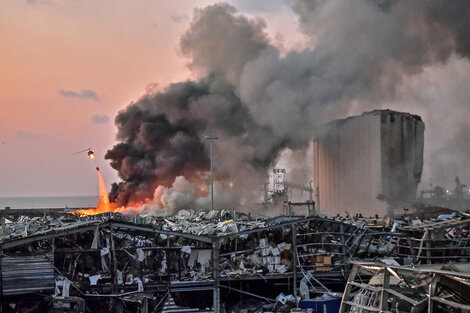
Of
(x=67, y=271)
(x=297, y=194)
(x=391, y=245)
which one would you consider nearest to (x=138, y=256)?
(x=67, y=271)

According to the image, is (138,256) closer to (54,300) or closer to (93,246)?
(93,246)

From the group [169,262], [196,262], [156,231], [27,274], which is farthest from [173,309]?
[27,274]

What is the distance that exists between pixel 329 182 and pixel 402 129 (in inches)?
361

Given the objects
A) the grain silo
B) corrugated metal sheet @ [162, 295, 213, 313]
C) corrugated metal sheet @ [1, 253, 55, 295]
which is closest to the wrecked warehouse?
corrugated metal sheet @ [1, 253, 55, 295]

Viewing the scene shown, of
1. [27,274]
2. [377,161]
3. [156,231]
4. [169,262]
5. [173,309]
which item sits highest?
[377,161]

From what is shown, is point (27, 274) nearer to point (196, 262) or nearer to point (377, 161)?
point (196, 262)

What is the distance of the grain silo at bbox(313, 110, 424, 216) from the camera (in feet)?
136

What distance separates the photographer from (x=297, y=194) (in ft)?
233

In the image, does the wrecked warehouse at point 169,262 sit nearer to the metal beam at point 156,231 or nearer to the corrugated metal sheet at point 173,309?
the metal beam at point 156,231

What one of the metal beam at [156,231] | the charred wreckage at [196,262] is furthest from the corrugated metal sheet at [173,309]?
the metal beam at [156,231]

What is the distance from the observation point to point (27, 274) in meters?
17.5

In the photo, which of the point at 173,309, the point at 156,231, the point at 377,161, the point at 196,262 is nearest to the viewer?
the point at 156,231

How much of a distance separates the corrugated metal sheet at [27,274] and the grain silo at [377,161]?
98.1ft

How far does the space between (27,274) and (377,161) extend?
30.9 meters
